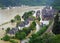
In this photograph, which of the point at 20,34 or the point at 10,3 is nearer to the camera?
the point at 20,34

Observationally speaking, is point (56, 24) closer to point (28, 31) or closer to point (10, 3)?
point (28, 31)

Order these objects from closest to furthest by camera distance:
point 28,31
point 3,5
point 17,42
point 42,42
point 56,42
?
point 56,42, point 42,42, point 17,42, point 28,31, point 3,5

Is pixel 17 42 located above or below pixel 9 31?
below

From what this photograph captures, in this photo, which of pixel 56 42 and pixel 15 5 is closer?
pixel 56 42

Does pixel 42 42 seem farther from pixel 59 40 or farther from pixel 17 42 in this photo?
pixel 17 42

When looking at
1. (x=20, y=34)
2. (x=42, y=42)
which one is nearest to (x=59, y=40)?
(x=42, y=42)

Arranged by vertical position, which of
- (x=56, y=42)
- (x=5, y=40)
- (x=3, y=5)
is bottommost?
(x=56, y=42)

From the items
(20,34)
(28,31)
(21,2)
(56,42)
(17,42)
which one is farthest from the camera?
(21,2)

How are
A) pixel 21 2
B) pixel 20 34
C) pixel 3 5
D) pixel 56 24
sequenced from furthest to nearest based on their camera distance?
pixel 21 2 → pixel 3 5 → pixel 20 34 → pixel 56 24

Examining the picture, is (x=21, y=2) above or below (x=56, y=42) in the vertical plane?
above

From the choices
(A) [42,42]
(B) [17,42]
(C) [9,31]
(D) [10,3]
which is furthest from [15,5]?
(A) [42,42]
